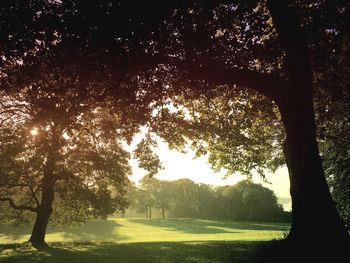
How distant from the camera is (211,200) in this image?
11312 centimetres

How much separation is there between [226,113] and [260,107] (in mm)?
2940

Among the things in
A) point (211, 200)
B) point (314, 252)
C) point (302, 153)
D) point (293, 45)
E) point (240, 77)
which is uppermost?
point (293, 45)

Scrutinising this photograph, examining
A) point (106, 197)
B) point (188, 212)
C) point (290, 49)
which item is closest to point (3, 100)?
point (106, 197)

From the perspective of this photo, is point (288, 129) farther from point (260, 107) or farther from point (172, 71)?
point (260, 107)

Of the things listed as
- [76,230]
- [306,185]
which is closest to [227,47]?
[306,185]

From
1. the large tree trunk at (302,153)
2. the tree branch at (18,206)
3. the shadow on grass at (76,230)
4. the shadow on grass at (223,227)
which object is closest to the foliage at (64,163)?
the tree branch at (18,206)

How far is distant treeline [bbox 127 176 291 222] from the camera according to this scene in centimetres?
8991

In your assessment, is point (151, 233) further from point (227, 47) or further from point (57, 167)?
point (227, 47)

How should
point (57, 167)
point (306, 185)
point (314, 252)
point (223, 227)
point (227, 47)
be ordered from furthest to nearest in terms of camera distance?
point (223, 227)
point (57, 167)
point (227, 47)
point (306, 185)
point (314, 252)

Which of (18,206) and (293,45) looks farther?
(18,206)

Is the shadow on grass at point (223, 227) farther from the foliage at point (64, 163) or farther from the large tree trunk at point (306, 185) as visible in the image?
the large tree trunk at point (306, 185)

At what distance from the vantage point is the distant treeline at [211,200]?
295ft

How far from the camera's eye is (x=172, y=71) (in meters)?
16.0

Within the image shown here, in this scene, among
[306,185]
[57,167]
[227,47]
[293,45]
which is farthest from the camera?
[57,167]
